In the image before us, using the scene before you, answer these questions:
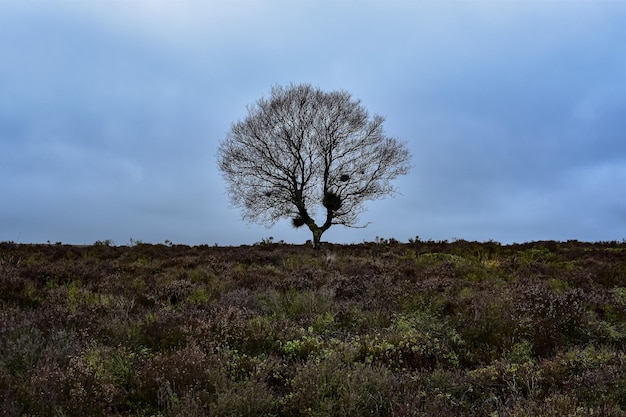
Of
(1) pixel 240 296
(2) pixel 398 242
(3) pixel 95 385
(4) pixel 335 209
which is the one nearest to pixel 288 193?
(4) pixel 335 209

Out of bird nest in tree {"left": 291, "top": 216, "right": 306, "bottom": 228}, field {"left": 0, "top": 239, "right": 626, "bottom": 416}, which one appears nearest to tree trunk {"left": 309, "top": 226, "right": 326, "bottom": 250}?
bird nest in tree {"left": 291, "top": 216, "right": 306, "bottom": 228}

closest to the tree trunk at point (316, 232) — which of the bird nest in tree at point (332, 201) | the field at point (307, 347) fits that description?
the bird nest in tree at point (332, 201)

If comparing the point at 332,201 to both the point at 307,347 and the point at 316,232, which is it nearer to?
the point at 316,232

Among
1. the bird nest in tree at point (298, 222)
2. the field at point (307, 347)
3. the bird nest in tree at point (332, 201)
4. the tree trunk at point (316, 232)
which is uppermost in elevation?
the bird nest in tree at point (332, 201)

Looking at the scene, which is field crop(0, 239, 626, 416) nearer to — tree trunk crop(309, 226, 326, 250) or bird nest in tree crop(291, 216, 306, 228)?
tree trunk crop(309, 226, 326, 250)

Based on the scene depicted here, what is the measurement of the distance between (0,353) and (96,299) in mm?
3245

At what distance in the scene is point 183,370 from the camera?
4422 mm

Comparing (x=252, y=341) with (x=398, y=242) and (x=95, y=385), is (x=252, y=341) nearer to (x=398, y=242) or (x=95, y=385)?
(x=95, y=385)

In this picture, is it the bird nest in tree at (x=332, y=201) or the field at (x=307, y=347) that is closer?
the field at (x=307, y=347)

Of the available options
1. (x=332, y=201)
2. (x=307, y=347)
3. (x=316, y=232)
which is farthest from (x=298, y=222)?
(x=307, y=347)

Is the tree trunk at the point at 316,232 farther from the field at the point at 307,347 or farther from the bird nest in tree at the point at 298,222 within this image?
the field at the point at 307,347

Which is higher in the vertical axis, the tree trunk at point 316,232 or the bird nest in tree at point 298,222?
the bird nest in tree at point 298,222

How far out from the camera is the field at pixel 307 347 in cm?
397

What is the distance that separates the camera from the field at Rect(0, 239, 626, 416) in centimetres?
397
